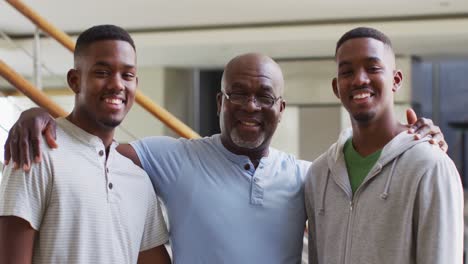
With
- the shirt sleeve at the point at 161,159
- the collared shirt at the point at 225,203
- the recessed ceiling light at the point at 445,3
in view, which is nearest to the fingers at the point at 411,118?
the collared shirt at the point at 225,203

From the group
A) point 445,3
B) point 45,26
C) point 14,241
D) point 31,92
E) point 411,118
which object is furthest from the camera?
point 445,3

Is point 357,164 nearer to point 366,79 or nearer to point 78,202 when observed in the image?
point 366,79

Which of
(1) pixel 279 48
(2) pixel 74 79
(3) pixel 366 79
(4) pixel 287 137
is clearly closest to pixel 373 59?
(3) pixel 366 79

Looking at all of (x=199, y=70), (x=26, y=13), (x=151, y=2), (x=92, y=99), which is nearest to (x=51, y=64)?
(x=199, y=70)

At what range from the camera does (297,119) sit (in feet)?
30.8

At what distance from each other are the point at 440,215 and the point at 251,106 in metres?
0.64

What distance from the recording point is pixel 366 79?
1.59 meters

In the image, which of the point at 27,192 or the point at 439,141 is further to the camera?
the point at 439,141

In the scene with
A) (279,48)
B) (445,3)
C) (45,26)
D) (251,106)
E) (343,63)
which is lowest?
(251,106)

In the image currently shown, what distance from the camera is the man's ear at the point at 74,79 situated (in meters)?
1.56

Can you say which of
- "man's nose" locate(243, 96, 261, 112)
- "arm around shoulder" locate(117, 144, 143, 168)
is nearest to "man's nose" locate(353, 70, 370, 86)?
"man's nose" locate(243, 96, 261, 112)

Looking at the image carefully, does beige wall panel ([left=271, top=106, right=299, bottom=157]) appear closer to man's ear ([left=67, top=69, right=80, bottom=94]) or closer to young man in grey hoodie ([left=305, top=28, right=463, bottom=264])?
young man in grey hoodie ([left=305, top=28, right=463, bottom=264])

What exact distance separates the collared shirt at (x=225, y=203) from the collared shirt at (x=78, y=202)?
0.20 m

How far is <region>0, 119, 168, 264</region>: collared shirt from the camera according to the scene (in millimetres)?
1328
